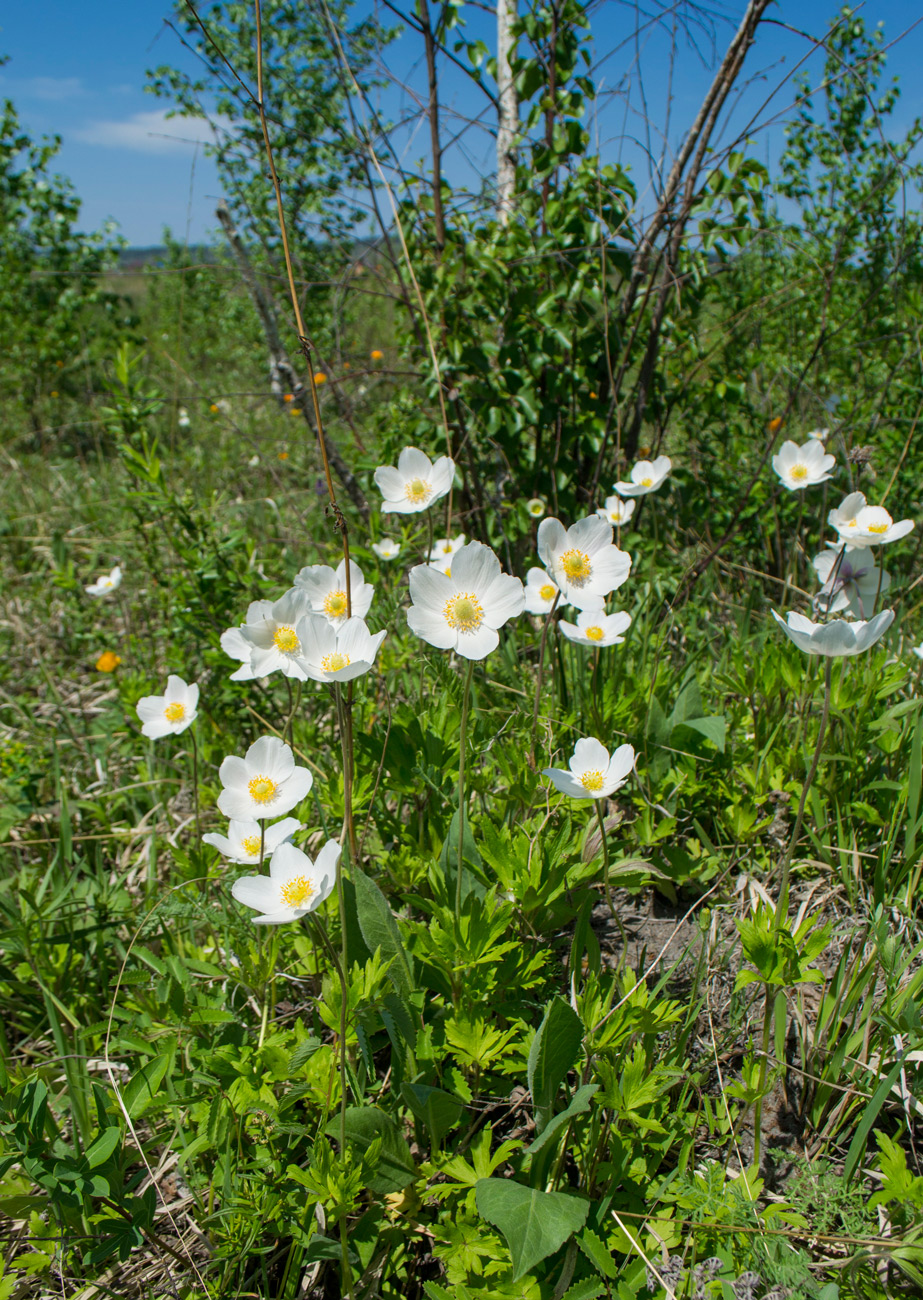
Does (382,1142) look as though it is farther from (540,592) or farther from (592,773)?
(540,592)

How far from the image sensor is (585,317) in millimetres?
2943

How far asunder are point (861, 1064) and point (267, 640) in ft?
4.41

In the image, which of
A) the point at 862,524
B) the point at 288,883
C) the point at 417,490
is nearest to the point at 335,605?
the point at 417,490

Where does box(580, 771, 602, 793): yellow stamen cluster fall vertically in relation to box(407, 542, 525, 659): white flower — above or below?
below

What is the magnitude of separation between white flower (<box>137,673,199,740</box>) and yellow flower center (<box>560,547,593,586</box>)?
3.25 ft

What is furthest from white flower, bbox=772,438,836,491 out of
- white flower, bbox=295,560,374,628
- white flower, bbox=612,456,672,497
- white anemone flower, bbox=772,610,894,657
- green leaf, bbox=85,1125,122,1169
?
green leaf, bbox=85,1125,122,1169

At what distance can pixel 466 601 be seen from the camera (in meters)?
1.42

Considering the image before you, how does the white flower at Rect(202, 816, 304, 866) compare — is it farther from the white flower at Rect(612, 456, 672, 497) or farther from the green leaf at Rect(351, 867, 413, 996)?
the white flower at Rect(612, 456, 672, 497)

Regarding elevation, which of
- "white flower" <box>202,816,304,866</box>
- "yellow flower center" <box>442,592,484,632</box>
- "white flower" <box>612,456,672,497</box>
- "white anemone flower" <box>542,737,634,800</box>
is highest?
"white flower" <box>612,456,672,497</box>

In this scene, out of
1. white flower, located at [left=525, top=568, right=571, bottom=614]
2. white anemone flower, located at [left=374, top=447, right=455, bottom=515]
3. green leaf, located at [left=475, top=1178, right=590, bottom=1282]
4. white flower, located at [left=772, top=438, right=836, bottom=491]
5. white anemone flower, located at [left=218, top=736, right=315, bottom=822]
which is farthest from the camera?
white flower, located at [left=772, top=438, right=836, bottom=491]

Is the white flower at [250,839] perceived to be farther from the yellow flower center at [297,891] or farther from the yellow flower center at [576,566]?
the yellow flower center at [576,566]

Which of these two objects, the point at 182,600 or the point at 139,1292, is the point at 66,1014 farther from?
the point at 182,600

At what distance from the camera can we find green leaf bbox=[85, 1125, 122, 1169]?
1.28 m

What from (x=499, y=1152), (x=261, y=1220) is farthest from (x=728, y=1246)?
(x=261, y=1220)
